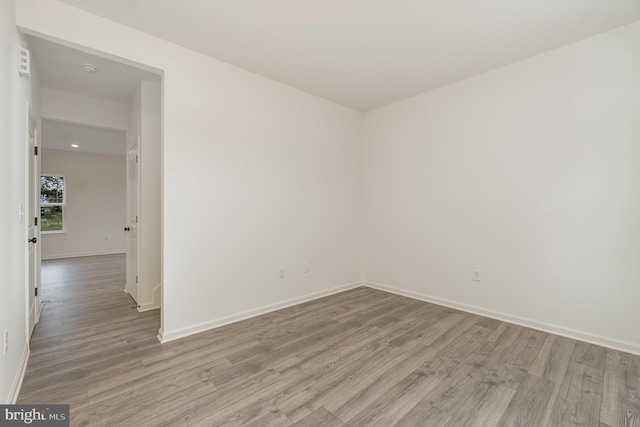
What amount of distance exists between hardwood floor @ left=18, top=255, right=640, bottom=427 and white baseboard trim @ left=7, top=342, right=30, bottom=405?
4 cm

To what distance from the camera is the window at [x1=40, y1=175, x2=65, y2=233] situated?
704 centimetres

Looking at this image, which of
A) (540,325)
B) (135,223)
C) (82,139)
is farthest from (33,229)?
(540,325)

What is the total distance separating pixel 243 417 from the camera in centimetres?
165

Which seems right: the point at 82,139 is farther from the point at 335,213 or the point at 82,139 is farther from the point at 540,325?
the point at 540,325

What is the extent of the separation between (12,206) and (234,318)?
1999 millimetres

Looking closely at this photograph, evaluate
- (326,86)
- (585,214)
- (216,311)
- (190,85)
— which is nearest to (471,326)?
(585,214)

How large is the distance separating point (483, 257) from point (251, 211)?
8.76ft

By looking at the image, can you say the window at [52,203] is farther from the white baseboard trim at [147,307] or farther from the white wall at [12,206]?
the white wall at [12,206]

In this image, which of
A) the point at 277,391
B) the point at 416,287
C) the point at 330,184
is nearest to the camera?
the point at 277,391

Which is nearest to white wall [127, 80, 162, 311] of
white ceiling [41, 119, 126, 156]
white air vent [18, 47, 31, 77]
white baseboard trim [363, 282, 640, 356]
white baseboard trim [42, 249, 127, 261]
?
white air vent [18, 47, 31, 77]

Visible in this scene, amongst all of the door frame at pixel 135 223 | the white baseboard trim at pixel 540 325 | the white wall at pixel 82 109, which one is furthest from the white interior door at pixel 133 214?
the white baseboard trim at pixel 540 325

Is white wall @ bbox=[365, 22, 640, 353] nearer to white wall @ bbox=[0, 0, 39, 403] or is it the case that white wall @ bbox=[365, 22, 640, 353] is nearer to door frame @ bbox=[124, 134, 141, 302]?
door frame @ bbox=[124, 134, 141, 302]

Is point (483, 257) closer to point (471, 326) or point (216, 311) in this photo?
point (471, 326)

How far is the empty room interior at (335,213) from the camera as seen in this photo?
6.21 ft
